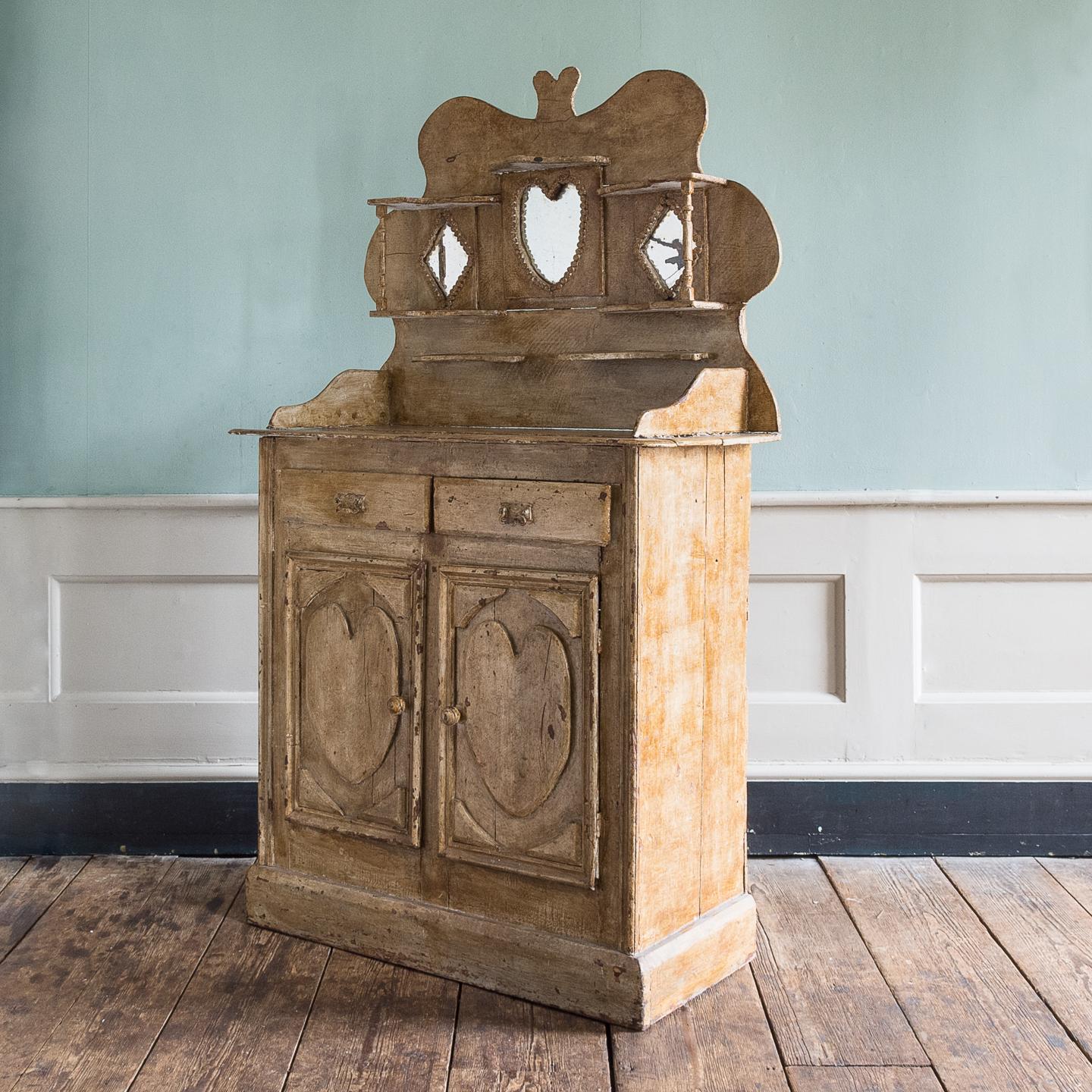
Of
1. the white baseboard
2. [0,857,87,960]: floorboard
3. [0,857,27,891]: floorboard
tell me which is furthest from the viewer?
the white baseboard

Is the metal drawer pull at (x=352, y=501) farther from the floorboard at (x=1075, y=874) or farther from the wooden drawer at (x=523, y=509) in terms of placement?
the floorboard at (x=1075, y=874)

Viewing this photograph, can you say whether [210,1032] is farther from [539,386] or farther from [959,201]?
[959,201]

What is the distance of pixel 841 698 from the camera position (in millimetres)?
3287

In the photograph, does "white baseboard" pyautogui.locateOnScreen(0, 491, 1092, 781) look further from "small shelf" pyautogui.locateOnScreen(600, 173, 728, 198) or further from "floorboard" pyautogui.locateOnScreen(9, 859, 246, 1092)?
"small shelf" pyautogui.locateOnScreen(600, 173, 728, 198)

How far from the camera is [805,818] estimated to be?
3285mm

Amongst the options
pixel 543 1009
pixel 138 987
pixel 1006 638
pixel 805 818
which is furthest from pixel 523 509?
pixel 1006 638

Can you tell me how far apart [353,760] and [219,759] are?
766 mm

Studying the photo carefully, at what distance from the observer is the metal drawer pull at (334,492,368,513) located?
8.70 ft

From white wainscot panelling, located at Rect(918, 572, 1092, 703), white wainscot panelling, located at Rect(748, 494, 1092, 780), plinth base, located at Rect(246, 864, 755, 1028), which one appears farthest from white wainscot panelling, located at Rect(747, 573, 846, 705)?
plinth base, located at Rect(246, 864, 755, 1028)

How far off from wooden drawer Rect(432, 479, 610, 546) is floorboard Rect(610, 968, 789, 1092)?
3.09 ft

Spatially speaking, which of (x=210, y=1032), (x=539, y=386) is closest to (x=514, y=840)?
(x=210, y=1032)

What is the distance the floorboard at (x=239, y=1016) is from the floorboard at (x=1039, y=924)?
1.49 metres

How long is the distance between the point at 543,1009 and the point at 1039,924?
1202 millimetres

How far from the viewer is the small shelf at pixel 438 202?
9.45 ft
